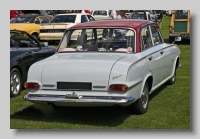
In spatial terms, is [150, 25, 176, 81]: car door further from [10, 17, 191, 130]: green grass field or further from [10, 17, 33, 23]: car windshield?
[10, 17, 33, 23]: car windshield

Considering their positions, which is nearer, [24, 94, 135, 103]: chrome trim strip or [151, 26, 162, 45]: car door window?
[24, 94, 135, 103]: chrome trim strip

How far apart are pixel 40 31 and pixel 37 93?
10722mm

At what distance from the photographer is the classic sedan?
225 inches

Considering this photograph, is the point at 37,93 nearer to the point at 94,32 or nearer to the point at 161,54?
the point at 94,32

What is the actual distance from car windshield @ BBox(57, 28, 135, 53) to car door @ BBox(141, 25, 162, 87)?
0.32 metres

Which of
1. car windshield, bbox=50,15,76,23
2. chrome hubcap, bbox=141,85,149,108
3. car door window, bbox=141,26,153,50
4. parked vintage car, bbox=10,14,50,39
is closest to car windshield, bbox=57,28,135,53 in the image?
car door window, bbox=141,26,153,50

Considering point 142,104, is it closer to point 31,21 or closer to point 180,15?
point 180,15

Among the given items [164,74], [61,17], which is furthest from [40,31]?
[164,74]

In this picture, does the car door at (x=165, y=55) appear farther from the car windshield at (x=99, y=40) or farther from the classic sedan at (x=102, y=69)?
the car windshield at (x=99, y=40)

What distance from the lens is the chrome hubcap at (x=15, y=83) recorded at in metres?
7.85

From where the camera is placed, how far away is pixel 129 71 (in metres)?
5.74

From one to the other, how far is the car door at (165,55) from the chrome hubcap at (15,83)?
2754 millimetres

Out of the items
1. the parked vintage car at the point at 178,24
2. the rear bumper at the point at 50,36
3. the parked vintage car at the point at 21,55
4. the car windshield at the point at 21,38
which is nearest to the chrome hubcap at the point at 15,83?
the parked vintage car at the point at 21,55

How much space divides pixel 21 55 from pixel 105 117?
2557 mm
